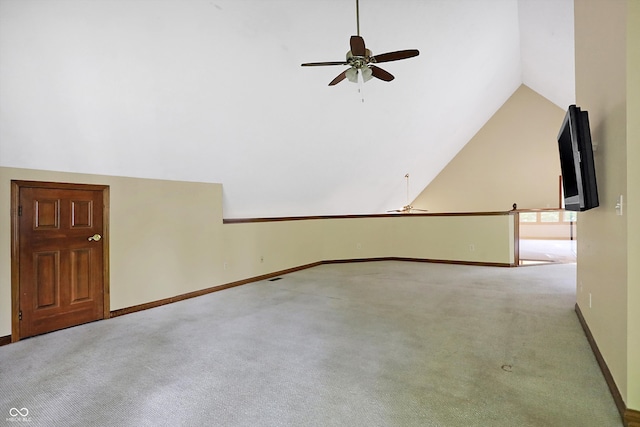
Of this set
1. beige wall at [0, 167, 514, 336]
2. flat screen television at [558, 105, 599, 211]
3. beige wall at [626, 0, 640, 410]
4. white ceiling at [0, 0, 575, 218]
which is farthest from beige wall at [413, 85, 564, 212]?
beige wall at [626, 0, 640, 410]

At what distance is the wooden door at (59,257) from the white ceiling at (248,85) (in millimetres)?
330

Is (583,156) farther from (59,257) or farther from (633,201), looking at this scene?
(59,257)

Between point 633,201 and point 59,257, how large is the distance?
4530 mm

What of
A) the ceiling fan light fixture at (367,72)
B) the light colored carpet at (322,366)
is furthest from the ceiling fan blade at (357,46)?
the light colored carpet at (322,366)

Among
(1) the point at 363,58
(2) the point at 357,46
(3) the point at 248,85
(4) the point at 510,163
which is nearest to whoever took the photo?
(2) the point at 357,46

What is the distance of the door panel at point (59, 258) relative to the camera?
3.05 metres

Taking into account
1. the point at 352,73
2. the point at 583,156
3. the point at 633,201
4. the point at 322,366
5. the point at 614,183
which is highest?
the point at 352,73

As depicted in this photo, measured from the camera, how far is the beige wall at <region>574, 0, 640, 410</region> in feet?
5.41

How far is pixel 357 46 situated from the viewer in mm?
2635

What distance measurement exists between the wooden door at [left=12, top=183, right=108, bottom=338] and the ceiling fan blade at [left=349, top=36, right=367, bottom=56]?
119 inches

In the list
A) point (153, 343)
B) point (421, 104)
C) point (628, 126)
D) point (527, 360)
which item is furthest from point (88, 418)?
point (421, 104)

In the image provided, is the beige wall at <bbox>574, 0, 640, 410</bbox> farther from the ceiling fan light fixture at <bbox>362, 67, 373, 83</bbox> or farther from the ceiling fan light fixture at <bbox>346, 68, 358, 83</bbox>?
the ceiling fan light fixture at <bbox>346, 68, 358, 83</bbox>

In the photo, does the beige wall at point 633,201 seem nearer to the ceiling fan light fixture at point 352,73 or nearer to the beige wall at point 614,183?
the beige wall at point 614,183

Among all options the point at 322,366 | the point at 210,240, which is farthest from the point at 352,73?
the point at 210,240
